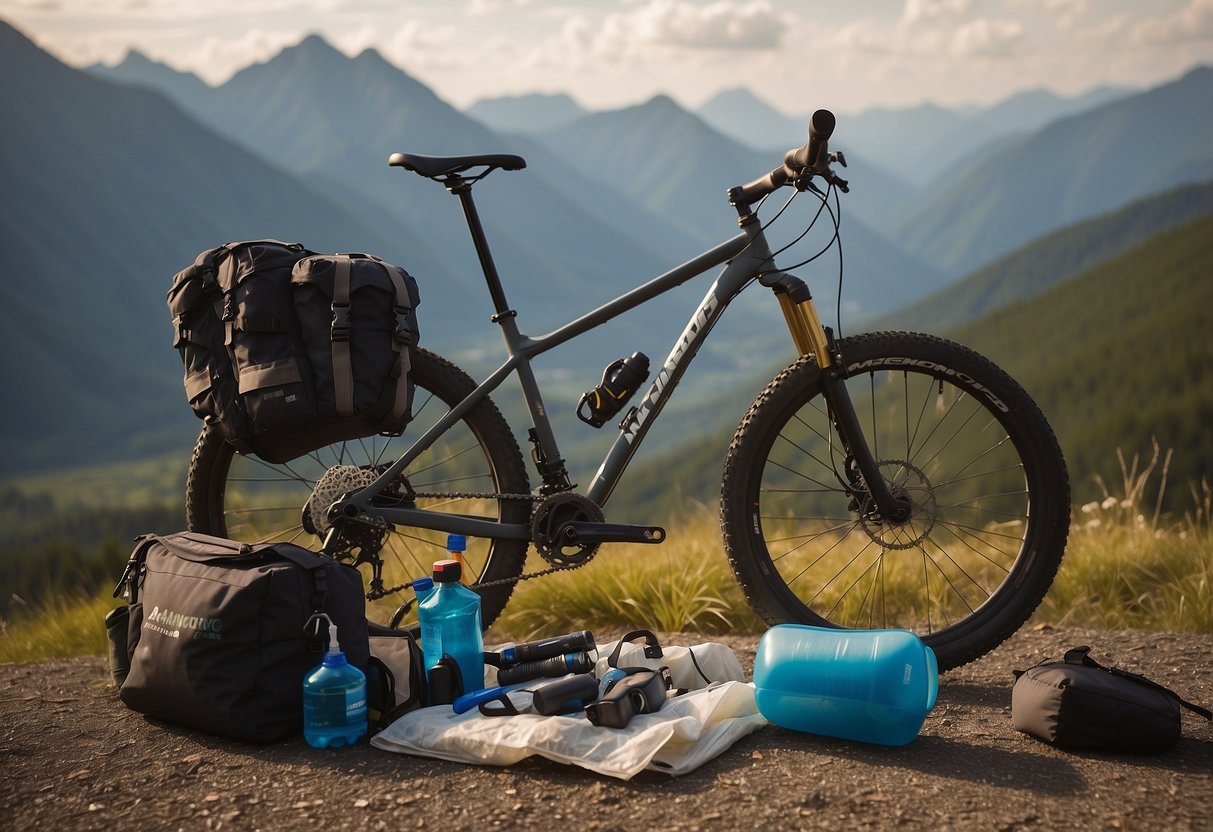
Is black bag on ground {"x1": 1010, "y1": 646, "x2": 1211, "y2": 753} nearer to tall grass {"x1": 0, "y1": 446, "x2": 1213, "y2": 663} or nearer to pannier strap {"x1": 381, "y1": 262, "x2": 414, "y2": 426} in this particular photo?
tall grass {"x1": 0, "y1": 446, "x2": 1213, "y2": 663}

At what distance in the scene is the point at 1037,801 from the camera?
8.30 ft

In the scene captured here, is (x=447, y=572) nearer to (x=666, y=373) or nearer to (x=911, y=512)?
(x=666, y=373)

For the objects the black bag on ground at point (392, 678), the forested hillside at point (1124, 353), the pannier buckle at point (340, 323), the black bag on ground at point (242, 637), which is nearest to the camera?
the black bag on ground at point (242, 637)

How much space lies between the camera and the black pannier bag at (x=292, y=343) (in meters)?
3.37

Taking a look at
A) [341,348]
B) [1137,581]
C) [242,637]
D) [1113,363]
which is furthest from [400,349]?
[1113,363]

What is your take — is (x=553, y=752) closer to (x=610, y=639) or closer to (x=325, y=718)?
(x=325, y=718)

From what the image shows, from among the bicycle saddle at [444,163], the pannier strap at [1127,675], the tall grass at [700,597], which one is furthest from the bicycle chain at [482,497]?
the pannier strap at [1127,675]

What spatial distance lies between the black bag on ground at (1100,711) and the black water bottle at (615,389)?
1605 millimetres

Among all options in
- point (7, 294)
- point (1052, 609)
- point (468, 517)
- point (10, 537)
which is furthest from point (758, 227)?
point (7, 294)

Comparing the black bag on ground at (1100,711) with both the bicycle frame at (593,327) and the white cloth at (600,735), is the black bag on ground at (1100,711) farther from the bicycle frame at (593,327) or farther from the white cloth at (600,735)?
the bicycle frame at (593,327)

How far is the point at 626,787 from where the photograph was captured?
2.68 metres

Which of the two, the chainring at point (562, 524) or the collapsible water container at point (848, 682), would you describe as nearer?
the collapsible water container at point (848, 682)

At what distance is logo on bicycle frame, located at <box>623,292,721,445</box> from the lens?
3.69m

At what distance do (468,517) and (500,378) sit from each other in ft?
1.68
